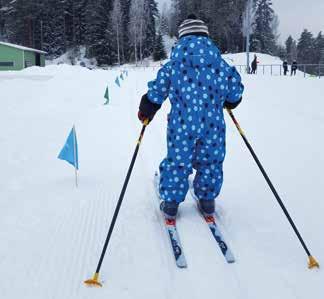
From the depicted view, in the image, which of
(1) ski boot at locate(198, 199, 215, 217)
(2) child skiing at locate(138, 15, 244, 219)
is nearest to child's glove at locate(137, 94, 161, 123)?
(2) child skiing at locate(138, 15, 244, 219)

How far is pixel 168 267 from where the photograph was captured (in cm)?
268

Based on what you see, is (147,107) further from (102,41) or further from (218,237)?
(102,41)

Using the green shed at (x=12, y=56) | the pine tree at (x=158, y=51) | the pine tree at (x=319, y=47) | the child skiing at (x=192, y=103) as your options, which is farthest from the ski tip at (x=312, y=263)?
the pine tree at (x=319, y=47)

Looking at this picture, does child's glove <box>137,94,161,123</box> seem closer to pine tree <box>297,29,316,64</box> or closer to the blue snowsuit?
the blue snowsuit

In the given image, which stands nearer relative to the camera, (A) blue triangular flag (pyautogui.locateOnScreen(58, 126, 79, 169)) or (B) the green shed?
(A) blue triangular flag (pyautogui.locateOnScreen(58, 126, 79, 169))

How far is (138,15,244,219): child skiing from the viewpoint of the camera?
117 inches

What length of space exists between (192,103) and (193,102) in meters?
0.01

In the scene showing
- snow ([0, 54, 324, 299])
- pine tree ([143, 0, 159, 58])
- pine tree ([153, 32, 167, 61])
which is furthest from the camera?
pine tree ([143, 0, 159, 58])

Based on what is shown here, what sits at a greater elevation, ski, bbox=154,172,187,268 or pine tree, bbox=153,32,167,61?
pine tree, bbox=153,32,167,61

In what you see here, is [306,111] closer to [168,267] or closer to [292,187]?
[292,187]

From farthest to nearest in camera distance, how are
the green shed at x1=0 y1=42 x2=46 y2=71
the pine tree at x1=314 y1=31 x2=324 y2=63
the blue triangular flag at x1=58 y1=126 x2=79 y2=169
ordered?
1. the pine tree at x1=314 y1=31 x2=324 y2=63
2. the green shed at x1=0 y1=42 x2=46 y2=71
3. the blue triangular flag at x1=58 y1=126 x2=79 y2=169

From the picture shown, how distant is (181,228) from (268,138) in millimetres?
4082

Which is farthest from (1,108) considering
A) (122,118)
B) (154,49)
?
(154,49)

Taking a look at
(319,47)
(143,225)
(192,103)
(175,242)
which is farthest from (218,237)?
(319,47)
